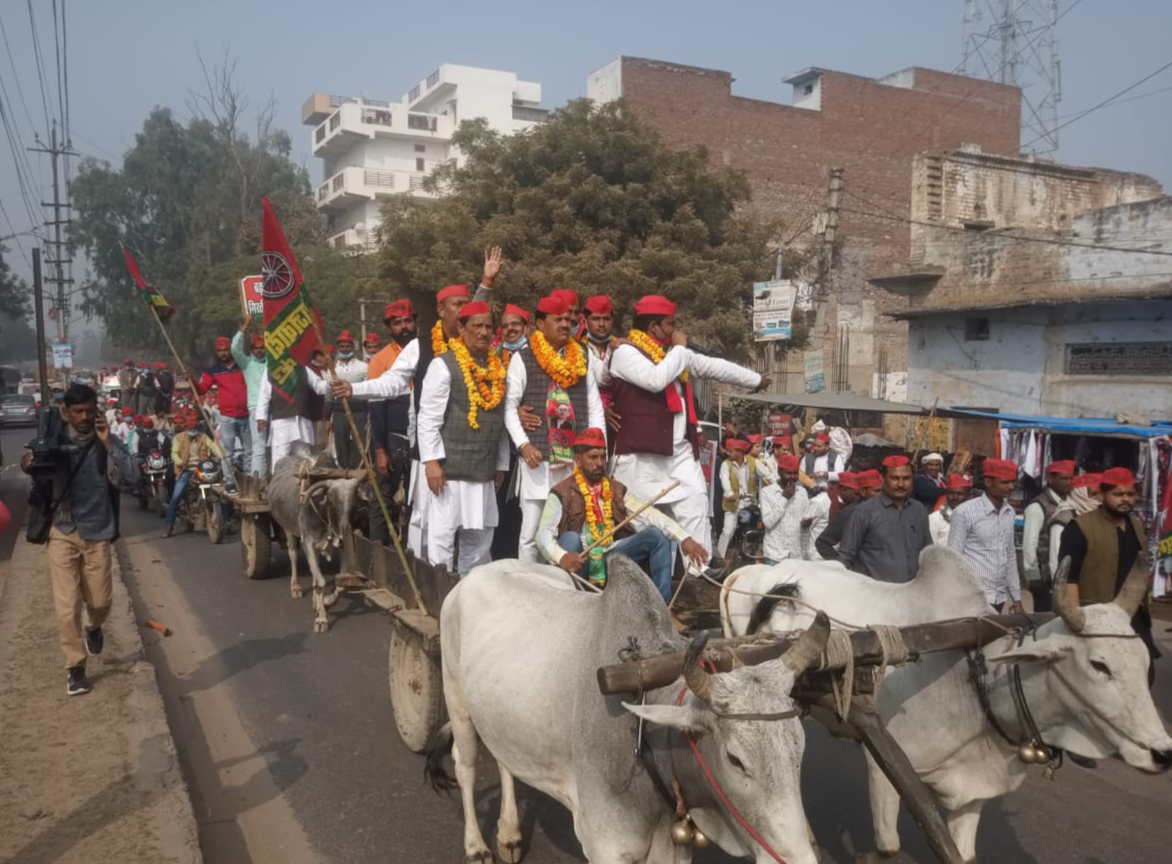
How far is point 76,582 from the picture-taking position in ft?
21.0

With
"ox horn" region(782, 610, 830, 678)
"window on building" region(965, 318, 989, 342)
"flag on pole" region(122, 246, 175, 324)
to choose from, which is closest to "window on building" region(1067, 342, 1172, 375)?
"window on building" region(965, 318, 989, 342)

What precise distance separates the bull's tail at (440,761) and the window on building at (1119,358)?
1518 centimetres

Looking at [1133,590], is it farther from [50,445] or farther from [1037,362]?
[1037,362]

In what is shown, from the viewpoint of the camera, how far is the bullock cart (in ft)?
9.51

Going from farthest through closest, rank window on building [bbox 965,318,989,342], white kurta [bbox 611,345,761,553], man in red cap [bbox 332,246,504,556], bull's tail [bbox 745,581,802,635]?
window on building [bbox 965,318,989,342]
man in red cap [bbox 332,246,504,556]
white kurta [bbox 611,345,761,553]
bull's tail [bbox 745,581,802,635]

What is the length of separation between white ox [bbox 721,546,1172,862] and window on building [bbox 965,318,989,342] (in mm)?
16544

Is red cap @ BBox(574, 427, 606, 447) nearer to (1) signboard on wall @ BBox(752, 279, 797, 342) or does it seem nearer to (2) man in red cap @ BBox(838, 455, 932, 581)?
(2) man in red cap @ BBox(838, 455, 932, 581)

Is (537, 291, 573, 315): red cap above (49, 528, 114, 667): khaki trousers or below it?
above

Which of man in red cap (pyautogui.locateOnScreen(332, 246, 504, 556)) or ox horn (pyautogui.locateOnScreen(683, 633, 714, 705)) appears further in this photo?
man in red cap (pyautogui.locateOnScreen(332, 246, 504, 556))

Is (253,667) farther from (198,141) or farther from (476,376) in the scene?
(198,141)

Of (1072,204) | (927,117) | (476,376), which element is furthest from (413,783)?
(927,117)

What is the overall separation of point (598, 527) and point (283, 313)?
279cm

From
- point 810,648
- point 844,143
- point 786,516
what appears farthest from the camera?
point 844,143

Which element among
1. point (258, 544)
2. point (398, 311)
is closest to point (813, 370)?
point (258, 544)
